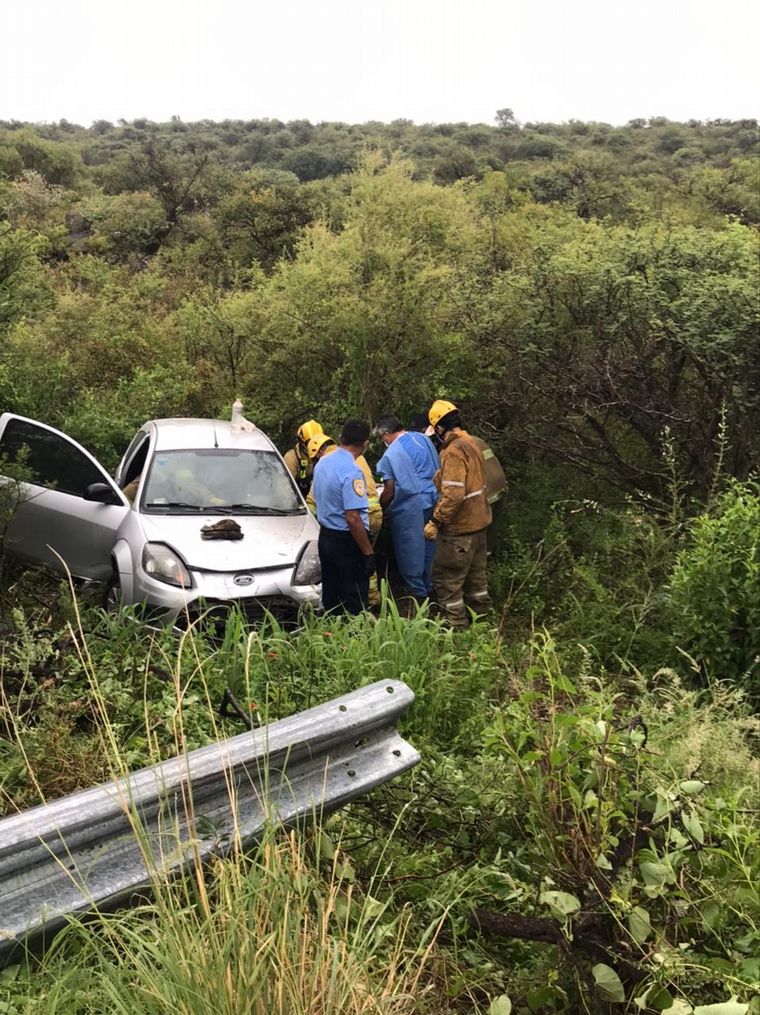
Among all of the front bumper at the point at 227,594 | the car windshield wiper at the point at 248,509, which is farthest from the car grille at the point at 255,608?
the car windshield wiper at the point at 248,509

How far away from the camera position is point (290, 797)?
241cm

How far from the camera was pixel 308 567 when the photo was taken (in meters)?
6.20

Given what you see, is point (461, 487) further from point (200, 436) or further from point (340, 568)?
point (200, 436)

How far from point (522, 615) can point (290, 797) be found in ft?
15.6

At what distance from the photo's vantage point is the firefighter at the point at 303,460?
25.6ft

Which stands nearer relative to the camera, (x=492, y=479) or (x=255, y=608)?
(x=255, y=608)

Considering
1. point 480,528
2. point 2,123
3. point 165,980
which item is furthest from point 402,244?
point 2,123

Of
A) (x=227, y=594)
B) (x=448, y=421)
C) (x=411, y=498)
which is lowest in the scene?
(x=227, y=594)

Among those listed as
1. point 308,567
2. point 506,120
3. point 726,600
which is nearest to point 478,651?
point 726,600

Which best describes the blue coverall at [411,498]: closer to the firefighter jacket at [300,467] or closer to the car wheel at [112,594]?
the firefighter jacket at [300,467]

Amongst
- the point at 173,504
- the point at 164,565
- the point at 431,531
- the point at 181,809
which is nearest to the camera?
the point at 181,809

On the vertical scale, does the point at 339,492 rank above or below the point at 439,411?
below

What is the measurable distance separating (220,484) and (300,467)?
131 centimetres

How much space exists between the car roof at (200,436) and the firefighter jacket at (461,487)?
179 cm
